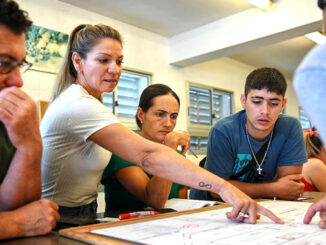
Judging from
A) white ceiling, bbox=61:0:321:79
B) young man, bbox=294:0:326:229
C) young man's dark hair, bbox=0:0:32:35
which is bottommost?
young man, bbox=294:0:326:229

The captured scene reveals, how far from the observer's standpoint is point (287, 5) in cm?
340

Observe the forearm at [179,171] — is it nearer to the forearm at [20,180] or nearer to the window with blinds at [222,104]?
the forearm at [20,180]

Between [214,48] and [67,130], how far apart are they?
331cm

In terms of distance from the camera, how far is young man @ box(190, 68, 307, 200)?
1.61 m

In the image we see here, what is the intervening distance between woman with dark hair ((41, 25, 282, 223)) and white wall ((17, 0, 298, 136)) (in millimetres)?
2025

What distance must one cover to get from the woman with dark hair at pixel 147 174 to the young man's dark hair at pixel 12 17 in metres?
0.60

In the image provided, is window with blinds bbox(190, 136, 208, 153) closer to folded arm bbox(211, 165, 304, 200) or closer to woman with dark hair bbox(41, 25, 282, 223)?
folded arm bbox(211, 165, 304, 200)

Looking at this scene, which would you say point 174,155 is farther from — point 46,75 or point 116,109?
point 116,109

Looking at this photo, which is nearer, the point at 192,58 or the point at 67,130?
the point at 67,130

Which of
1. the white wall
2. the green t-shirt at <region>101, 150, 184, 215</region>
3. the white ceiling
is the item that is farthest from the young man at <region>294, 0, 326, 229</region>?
the white ceiling

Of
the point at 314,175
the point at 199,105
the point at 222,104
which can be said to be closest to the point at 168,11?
the point at 199,105

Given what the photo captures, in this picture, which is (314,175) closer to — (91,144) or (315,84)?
(91,144)

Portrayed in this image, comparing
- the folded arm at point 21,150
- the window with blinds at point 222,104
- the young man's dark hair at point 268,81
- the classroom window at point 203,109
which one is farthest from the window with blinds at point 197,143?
the folded arm at point 21,150

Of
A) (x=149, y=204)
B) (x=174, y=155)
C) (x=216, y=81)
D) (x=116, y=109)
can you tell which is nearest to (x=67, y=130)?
(x=174, y=155)
